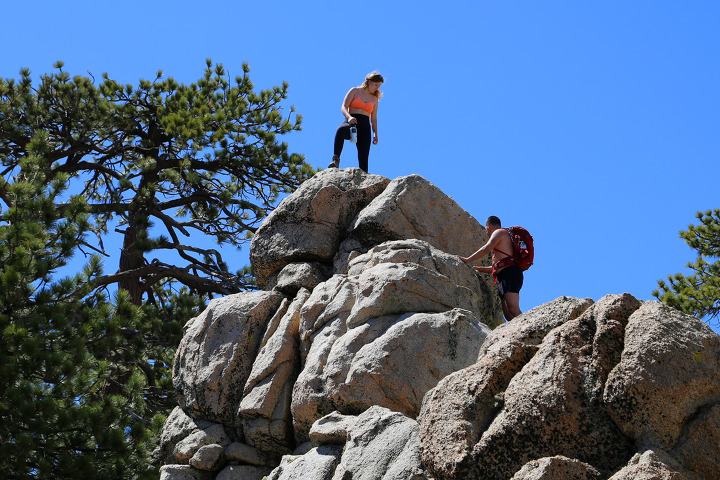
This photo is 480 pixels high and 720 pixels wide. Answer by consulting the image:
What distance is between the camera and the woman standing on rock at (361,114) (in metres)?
12.7

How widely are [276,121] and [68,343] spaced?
8.11m

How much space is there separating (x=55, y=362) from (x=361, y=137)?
537 cm

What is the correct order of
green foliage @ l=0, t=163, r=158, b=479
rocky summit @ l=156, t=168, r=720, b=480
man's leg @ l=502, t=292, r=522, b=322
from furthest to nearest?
green foliage @ l=0, t=163, r=158, b=479
man's leg @ l=502, t=292, r=522, b=322
rocky summit @ l=156, t=168, r=720, b=480

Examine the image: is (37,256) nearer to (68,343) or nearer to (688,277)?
(68,343)

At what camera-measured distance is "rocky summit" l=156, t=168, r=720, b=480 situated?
4.98 metres

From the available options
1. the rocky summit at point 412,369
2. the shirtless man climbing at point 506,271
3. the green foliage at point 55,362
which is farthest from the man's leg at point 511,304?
the green foliage at point 55,362

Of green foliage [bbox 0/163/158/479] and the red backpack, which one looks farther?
green foliage [bbox 0/163/158/479]

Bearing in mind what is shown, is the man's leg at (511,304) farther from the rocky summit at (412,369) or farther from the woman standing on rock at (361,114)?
the woman standing on rock at (361,114)

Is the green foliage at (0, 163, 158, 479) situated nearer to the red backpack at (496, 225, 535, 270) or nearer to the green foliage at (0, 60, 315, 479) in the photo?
the green foliage at (0, 60, 315, 479)

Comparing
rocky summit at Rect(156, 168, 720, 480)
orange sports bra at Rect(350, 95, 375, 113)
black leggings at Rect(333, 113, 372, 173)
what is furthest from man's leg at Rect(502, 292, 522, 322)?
orange sports bra at Rect(350, 95, 375, 113)

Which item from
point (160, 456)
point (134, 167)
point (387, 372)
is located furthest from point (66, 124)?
point (387, 372)

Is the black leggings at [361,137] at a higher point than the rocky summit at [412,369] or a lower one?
higher

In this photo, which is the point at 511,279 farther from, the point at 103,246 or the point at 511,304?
the point at 103,246

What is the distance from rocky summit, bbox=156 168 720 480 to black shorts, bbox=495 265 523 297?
1.49 ft
